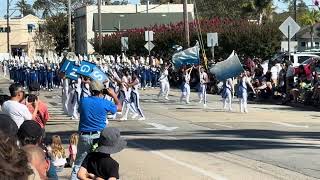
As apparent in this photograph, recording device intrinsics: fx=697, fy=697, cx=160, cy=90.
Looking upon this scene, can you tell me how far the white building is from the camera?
277 ft

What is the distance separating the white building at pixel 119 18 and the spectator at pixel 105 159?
72541 millimetres

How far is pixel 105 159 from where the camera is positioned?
760cm

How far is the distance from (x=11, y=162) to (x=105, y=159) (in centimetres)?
448

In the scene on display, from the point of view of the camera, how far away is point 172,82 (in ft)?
147

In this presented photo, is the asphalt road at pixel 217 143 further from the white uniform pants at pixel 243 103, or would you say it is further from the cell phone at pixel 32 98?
the cell phone at pixel 32 98

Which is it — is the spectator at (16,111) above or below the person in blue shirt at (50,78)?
above

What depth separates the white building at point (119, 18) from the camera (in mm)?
84312

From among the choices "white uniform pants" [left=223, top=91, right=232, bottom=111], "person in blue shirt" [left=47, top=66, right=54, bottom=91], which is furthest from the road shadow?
"person in blue shirt" [left=47, top=66, right=54, bottom=91]

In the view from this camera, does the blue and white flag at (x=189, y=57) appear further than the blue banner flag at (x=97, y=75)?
Yes

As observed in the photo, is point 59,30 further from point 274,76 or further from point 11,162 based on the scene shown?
point 11,162

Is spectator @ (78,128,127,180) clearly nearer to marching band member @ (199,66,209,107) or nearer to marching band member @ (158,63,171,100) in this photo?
marching band member @ (199,66,209,107)

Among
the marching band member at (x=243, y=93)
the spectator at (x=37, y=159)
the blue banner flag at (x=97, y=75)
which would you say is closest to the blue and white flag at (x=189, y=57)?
the marching band member at (x=243, y=93)

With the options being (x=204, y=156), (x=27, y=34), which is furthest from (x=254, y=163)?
(x=27, y=34)

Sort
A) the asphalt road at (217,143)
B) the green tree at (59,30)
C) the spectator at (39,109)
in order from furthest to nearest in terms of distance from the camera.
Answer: the green tree at (59,30)
the asphalt road at (217,143)
the spectator at (39,109)
